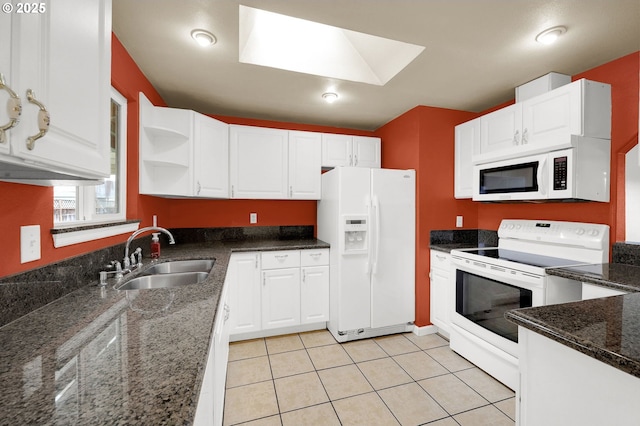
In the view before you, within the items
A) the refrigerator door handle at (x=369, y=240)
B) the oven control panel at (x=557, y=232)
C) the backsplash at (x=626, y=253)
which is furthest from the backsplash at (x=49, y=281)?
the backsplash at (x=626, y=253)

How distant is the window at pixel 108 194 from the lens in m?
1.48

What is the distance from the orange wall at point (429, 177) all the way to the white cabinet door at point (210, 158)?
2.00 meters

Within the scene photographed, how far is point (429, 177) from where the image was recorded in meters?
2.92

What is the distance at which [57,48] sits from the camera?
2.34ft

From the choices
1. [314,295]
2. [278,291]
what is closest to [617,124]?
[314,295]

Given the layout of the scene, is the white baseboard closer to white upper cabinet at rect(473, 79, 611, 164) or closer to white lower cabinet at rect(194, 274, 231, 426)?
white upper cabinet at rect(473, 79, 611, 164)

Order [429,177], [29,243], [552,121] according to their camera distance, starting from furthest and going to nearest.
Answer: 1. [429,177]
2. [552,121]
3. [29,243]

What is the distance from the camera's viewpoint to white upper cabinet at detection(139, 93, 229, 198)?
2295 millimetres

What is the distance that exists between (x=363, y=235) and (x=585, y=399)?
2048mm

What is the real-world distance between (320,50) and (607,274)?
246 cm

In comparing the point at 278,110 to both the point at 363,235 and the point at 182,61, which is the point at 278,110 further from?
the point at 363,235

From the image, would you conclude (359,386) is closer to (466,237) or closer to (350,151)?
(466,237)

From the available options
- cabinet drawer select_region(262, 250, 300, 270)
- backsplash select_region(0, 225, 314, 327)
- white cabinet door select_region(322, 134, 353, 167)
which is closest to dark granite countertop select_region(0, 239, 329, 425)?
backsplash select_region(0, 225, 314, 327)

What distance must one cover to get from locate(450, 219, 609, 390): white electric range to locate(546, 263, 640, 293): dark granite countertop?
98 mm
